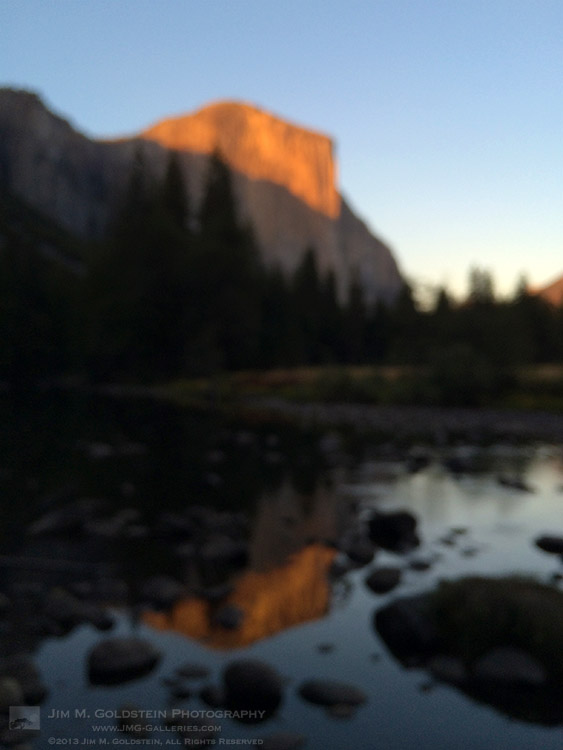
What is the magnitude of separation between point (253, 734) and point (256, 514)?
7.38 meters

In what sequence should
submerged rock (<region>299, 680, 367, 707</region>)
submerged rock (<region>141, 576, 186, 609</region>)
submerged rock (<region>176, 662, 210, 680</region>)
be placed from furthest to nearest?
submerged rock (<region>141, 576, 186, 609</region>), submerged rock (<region>176, 662, 210, 680</region>), submerged rock (<region>299, 680, 367, 707</region>)

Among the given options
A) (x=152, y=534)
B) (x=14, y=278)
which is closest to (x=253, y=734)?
(x=152, y=534)

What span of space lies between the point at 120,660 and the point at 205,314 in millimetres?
46435

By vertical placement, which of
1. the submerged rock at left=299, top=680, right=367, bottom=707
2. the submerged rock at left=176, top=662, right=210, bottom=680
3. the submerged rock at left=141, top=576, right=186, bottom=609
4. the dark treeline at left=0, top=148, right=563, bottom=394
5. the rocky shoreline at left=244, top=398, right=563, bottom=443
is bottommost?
the submerged rock at left=299, top=680, right=367, bottom=707

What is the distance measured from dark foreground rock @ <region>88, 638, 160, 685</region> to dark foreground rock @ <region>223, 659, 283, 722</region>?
878mm

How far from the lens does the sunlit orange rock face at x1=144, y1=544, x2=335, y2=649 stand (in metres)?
6.94

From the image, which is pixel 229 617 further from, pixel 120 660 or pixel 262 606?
pixel 120 660

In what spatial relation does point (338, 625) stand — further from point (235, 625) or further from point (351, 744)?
point (351, 744)

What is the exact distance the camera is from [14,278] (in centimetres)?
7662

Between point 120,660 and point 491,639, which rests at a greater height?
point 491,639

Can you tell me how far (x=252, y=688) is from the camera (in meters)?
5.59

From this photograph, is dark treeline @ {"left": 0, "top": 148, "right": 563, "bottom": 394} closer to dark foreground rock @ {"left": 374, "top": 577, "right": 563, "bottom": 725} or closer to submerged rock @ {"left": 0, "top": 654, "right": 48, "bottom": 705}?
dark foreground rock @ {"left": 374, "top": 577, "right": 563, "bottom": 725}

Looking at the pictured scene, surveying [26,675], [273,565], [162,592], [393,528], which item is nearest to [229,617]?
[162,592]

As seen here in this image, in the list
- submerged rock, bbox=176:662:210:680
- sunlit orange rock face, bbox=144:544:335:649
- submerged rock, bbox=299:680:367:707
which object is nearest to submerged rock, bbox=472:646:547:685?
submerged rock, bbox=299:680:367:707
